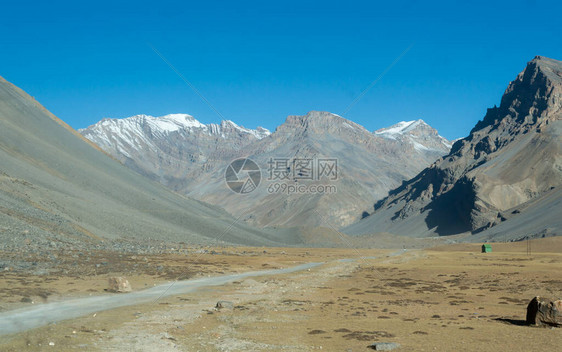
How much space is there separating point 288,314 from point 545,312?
12.0 metres

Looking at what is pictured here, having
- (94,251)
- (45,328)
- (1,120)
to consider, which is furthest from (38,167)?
(45,328)

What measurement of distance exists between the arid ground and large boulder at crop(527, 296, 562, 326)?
1.91ft

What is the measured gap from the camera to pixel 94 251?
2117 inches

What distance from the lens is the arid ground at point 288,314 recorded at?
1716cm

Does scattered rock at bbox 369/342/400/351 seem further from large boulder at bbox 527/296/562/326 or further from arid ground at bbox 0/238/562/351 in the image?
large boulder at bbox 527/296/562/326

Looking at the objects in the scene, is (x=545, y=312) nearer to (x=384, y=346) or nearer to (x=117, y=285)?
(x=384, y=346)

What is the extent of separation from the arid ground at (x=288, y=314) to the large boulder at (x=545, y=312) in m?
0.58

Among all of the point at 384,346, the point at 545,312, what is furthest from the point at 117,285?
the point at 545,312

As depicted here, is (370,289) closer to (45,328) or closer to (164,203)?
(45,328)

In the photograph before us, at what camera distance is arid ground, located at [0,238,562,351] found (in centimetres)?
1716

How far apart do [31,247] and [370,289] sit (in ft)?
106

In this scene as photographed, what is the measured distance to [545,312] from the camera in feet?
64.8

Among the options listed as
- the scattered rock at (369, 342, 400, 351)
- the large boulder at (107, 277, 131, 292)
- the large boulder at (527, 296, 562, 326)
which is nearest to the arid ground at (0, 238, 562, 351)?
the scattered rock at (369, 342, 400, 351)

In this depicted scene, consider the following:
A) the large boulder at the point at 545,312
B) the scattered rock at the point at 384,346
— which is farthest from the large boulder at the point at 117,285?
the large boulder at the point at 545,312
